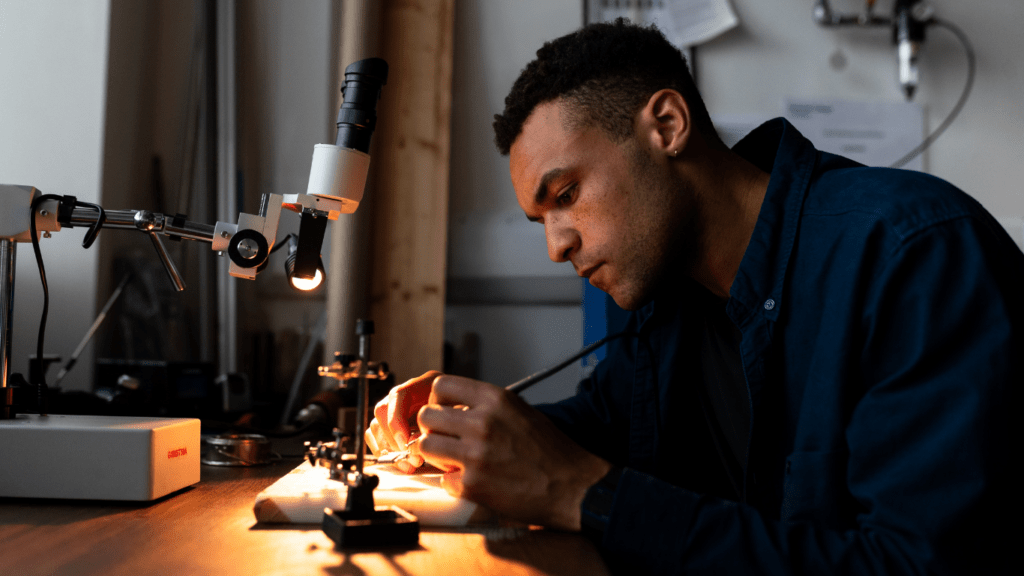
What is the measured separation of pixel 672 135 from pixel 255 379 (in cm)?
134

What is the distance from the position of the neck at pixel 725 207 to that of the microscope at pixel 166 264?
0.51 m

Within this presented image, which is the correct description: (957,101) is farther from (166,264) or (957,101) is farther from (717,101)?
(166,264)

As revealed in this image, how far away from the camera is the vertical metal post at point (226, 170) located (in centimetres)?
187

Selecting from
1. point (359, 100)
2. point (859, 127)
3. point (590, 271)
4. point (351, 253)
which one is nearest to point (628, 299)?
point (590, 271)

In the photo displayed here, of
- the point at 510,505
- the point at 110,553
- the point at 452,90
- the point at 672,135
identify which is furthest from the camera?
the point at 452,90

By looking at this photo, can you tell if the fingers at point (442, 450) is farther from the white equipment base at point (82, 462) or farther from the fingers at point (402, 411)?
the white equipment base at point (82, 462)

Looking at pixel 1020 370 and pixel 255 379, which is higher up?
pixel 1020 370

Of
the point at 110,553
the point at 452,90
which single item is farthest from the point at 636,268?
the point at 452,90

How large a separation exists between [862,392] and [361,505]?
0.52m

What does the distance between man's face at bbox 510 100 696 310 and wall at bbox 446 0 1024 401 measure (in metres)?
0.95

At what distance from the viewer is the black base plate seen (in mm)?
619

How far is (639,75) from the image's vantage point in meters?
1.05

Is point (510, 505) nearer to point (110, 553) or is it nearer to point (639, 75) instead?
point (110, 553)

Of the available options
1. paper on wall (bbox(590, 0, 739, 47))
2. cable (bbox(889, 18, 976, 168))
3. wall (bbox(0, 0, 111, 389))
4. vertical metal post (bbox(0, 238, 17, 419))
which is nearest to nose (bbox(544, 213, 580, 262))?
vertical metal post (bbox(0, 238, 17, 419))
